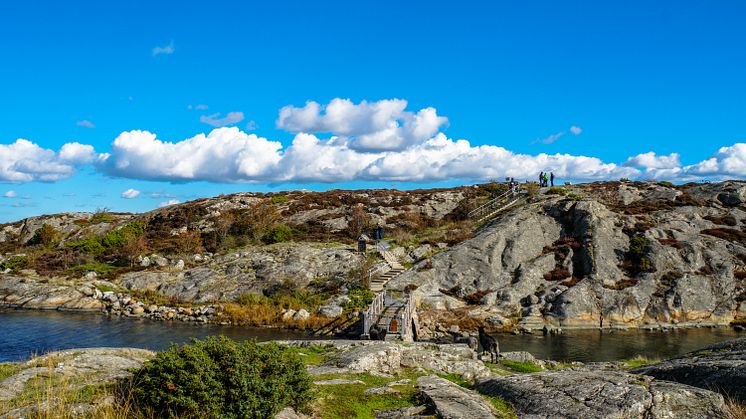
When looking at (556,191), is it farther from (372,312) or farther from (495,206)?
(372,312)

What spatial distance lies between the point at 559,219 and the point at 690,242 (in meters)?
11.7

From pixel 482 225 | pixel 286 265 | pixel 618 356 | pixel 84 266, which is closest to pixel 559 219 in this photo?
pixel 482 225

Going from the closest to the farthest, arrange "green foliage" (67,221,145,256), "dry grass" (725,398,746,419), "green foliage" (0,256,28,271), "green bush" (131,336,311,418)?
1. "dry grass" (725,398,746,419)
2. "green bush" (131,336,311,418)
3. "green foliage" (0,256,28,271)
4. "green foliage" (67,221,145,256)

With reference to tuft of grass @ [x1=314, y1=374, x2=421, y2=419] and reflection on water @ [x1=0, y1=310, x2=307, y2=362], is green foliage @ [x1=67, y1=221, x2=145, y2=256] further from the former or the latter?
tuft of grass @ [x1=314, y1=374, x2=421, y2=419]

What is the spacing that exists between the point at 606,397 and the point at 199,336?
30.0 metres

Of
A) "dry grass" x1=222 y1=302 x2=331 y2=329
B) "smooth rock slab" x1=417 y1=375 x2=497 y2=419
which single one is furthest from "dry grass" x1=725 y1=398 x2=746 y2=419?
"dry grass" x1=222 y1=302 x2=331 y2=329

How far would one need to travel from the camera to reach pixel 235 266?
47.6 metres

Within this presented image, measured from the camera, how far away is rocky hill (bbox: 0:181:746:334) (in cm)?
3875

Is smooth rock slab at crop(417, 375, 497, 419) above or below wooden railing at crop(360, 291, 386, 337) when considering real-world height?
above

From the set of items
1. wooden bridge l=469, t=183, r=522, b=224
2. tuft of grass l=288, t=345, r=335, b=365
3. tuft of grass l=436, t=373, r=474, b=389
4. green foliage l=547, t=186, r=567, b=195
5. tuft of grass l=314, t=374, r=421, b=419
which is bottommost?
tuft of grass l=436, t=373, r=474, b=389

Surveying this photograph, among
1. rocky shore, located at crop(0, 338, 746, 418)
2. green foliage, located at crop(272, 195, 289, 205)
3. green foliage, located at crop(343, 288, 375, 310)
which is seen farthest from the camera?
green foliage, located at crop(272, 195, 289, 205)

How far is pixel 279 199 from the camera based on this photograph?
248ft

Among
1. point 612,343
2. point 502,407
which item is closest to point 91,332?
point 502,407

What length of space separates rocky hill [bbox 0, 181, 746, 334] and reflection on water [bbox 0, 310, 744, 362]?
9.04 feet
